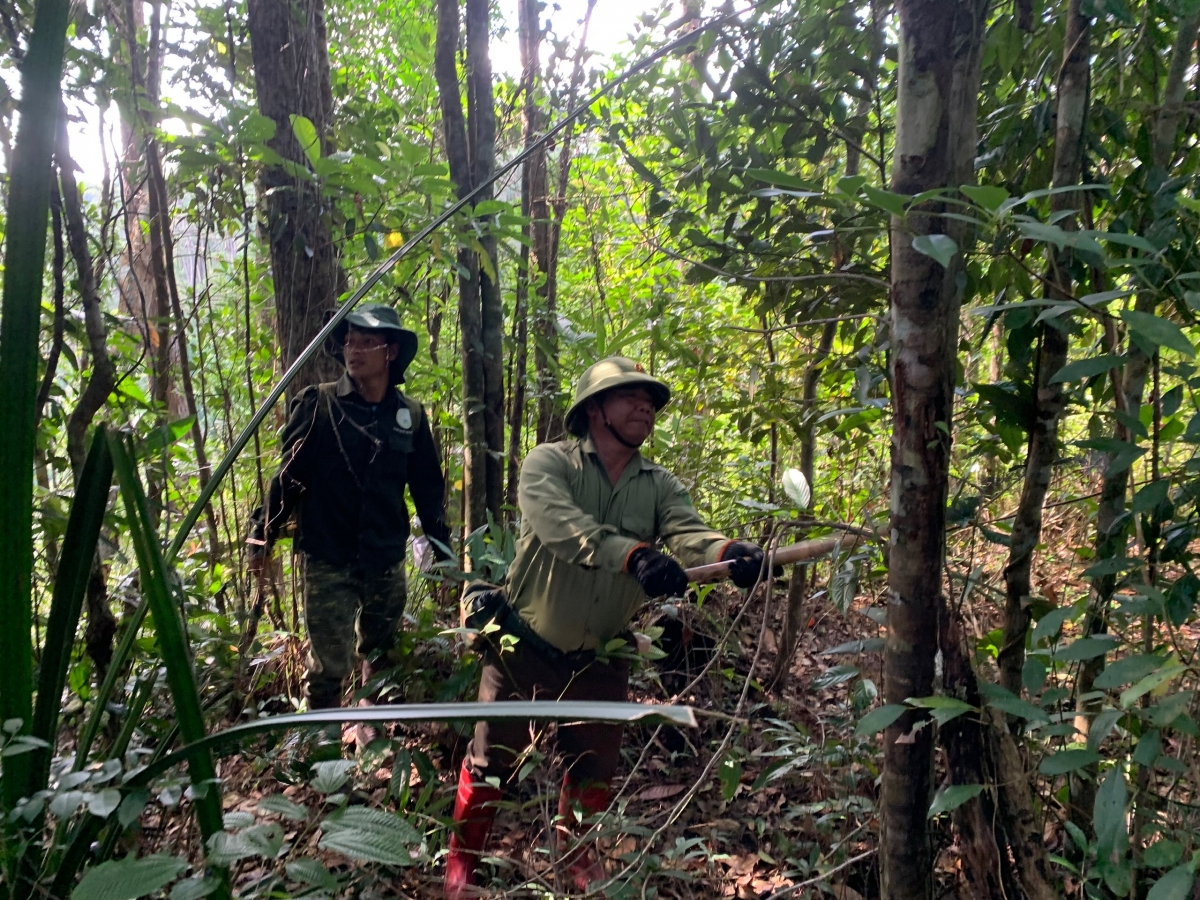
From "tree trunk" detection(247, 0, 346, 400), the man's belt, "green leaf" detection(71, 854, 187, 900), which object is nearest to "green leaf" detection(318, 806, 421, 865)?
"green leaf" detection(71, 854, 187, 900)

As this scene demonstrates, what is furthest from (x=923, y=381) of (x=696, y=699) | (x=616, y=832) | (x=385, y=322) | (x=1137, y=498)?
(x=696, y=699)

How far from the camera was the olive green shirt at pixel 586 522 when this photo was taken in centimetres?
240

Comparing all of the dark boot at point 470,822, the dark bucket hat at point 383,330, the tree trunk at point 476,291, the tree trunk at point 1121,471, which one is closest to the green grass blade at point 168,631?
the tree trunk at point 1121,471

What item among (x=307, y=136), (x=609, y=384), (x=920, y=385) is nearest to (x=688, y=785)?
(x=609, y=384)

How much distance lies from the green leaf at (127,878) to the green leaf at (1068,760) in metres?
1.31

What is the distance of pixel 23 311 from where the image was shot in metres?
0.78

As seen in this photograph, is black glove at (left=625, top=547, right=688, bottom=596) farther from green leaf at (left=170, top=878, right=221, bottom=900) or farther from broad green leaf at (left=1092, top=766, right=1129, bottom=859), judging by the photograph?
green leaf at (left=170, top=878, right=221, bottom=900)

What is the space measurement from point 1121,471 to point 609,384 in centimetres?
145

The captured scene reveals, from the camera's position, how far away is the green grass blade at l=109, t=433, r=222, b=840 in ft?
2.60

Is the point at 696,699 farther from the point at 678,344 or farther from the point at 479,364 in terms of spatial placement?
the point at 479,364

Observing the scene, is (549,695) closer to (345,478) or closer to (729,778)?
(729,778)

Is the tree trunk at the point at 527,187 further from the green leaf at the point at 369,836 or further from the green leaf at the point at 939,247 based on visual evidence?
the green leaf at the point at 369,836

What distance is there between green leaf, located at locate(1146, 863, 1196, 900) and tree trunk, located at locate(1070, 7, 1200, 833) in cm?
43

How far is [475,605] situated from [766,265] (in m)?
1.57
